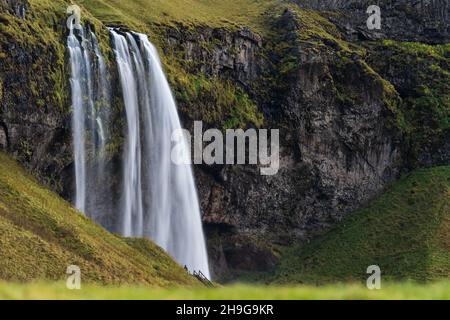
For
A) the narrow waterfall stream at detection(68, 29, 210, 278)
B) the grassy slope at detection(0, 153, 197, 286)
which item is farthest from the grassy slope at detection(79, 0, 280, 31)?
the grassy slope at detection(0, 153, 197, 286)

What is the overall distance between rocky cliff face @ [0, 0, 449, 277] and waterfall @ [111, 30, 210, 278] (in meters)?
4.75

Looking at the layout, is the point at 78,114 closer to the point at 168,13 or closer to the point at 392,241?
the point at 168,13

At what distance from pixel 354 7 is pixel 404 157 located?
32.9 metres

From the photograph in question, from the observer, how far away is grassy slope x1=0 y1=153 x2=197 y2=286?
42531 millimetres

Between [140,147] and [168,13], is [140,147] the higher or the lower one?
the lower one

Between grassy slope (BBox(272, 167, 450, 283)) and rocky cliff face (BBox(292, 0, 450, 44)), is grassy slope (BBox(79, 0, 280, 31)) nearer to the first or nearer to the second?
rocky cliff face (BBox(292, 0, 450, 44))

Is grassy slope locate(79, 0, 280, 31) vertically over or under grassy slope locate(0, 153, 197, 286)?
over

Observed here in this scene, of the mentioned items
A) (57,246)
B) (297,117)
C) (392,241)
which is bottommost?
(392,241)

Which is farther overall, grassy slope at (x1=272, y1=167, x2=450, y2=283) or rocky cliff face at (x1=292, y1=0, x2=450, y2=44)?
rocky cliff face at (x1=292, y1=0, x2=450, y2=44)

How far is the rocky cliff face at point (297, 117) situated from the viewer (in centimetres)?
8512

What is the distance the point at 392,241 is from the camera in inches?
3243

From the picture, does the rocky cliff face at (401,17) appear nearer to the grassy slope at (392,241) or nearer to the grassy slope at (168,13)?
the grassy slope at (168,13)

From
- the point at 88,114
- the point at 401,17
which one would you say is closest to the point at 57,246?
the point at 88,114

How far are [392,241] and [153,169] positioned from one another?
33.2 meters
